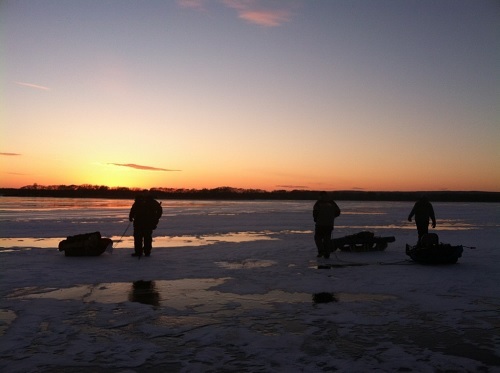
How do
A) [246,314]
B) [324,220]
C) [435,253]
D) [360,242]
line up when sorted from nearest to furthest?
1. [246,314]
2. [435,253]
3. [324,220]
4. [360,242]

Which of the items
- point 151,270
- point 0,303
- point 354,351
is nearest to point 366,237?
point 151,270

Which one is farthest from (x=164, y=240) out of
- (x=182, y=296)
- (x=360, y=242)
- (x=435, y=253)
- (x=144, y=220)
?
(x=435, y=253)

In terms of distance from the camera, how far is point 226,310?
254 inches

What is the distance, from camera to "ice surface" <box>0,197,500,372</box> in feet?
14.8

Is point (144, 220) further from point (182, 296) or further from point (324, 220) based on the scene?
point (182, 296)

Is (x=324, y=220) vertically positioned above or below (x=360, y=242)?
above

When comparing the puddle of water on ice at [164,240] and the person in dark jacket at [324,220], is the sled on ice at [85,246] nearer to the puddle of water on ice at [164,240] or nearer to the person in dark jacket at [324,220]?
the puddle of water on ice at [164,240]

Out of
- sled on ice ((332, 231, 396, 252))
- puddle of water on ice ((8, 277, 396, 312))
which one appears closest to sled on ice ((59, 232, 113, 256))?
puddle of water on ice ((8, 277, 396, 312))

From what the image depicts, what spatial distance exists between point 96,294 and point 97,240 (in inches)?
193

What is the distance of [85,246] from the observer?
1192 centimetres

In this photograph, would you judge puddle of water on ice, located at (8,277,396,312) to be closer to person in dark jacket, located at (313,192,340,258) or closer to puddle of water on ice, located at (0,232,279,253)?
person in dark jacket, located at (313,192,340,258)

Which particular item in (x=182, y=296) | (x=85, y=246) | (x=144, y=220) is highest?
(x=144, y=220)

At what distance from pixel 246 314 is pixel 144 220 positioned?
6444 mm

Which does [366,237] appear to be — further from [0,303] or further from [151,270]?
[0,303]
